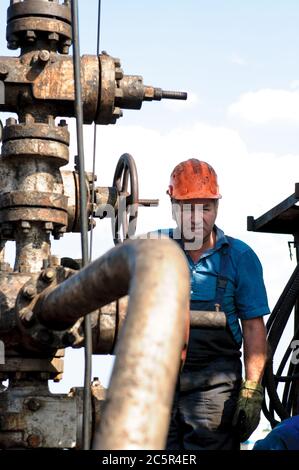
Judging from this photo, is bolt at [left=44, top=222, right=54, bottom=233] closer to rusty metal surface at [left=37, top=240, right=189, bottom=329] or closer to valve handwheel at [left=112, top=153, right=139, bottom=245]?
valve handwheel at [left=112, top=153, right=139, bottom=245]

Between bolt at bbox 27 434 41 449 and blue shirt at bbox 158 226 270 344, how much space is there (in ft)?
3.50

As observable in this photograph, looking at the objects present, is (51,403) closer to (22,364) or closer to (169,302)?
(22,364)

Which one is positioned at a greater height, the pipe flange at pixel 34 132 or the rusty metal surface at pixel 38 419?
the pipe flange at pixel 34 132

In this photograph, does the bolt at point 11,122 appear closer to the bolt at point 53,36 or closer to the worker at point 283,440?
the bolt at point 53,36

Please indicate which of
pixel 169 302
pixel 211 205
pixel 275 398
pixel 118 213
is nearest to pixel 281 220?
pixel 275 398

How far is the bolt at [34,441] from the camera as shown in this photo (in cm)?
318

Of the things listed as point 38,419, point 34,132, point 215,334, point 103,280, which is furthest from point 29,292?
point 103,280

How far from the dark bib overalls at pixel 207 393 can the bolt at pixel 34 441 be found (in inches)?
34.9

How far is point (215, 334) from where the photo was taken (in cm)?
400

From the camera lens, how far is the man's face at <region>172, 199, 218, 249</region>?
4047mm

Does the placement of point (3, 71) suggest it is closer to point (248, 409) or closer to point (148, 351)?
point (248, 409)

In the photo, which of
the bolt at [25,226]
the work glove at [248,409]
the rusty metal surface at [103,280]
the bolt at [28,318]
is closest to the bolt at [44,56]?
the bolt at [25,226]

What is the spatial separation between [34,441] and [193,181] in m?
1.40

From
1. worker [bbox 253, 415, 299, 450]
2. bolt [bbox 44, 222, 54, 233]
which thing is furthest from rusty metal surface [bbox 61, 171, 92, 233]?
worker [bbox 253, 415, 299, 450]
